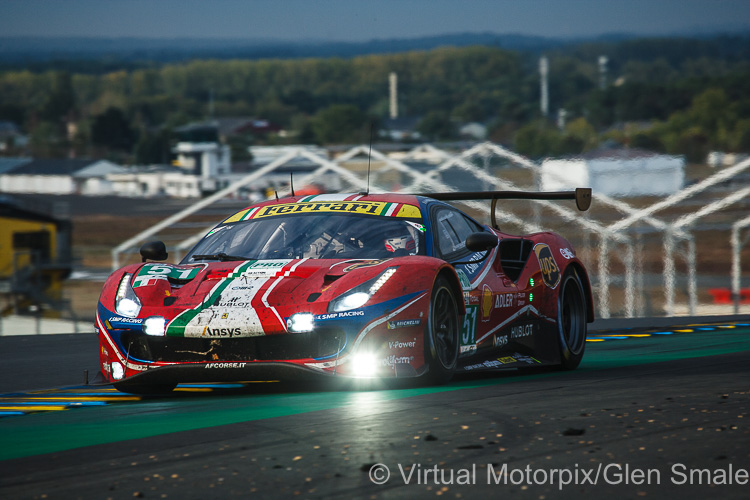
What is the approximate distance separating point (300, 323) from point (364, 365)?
A: 0.38 meters

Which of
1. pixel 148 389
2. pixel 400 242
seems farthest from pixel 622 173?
pixel 148 389

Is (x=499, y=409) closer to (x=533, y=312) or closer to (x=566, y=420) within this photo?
(x=566, y=420)

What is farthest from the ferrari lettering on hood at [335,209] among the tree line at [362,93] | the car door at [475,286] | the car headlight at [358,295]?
the tree line at [362,93]

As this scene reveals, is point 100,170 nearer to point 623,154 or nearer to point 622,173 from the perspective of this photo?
point 622,173

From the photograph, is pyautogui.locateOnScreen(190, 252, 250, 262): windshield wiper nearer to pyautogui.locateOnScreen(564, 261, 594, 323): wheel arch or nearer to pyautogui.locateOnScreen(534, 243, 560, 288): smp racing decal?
pyautogui.locateOnScreen(534, 243, 560, 288): smp racing decal

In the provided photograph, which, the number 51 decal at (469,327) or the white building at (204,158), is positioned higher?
the white building at (204,158)

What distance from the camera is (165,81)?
126 metres

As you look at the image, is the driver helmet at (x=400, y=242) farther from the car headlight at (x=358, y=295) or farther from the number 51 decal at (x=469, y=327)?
the car headlight at (x=358, y=295)

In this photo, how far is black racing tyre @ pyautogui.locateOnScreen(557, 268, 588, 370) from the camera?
25.2 feet

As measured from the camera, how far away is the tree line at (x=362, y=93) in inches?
3467

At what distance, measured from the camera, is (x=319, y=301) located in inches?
222

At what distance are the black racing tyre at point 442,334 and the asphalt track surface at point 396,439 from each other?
0.12 meters

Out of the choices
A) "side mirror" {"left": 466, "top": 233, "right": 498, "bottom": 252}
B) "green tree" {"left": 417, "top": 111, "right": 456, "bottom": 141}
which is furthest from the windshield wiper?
"green tree" {"left": 417, "top": 111, "right": 456, "bottom": 141}

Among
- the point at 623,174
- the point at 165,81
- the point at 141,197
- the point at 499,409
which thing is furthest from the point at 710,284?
the point at 165,81
